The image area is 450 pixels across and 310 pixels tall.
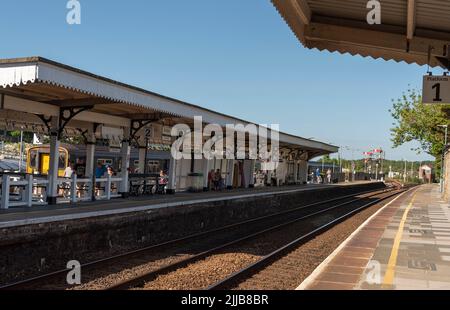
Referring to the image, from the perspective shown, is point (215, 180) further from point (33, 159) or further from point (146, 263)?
point (146, 263)

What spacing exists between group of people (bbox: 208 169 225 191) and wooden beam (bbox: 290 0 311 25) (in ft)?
55.7

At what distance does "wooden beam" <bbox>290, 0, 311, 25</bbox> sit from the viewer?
701cm

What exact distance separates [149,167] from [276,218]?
27.8ft

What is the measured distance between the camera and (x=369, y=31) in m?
8.19

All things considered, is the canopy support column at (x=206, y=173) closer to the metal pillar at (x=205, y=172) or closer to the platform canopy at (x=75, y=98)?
the metal pillar at (x=205, y=172)

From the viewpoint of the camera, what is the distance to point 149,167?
27.1m

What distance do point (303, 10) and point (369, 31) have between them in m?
1.37

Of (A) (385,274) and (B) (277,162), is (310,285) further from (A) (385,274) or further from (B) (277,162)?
(B) (277,162)

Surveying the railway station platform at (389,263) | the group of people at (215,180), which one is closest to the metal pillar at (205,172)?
the group of people at (215,180)

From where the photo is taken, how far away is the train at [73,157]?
20.0 m

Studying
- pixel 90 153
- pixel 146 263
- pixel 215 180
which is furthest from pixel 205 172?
pixel 146 263

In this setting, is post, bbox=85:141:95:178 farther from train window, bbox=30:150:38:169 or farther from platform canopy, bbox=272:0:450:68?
platform canopy, bbox=272:0:450:68

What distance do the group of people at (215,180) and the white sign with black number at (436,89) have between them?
1648 cm

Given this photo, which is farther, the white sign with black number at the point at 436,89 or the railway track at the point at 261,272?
the railway track at the point at 261,272
